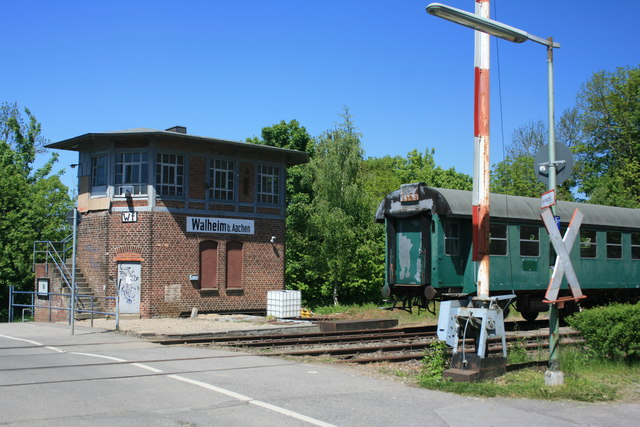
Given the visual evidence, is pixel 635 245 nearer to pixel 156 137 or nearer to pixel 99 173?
pixel 156 137

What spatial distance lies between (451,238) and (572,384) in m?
7.17

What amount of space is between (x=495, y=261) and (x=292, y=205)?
69.7 ft

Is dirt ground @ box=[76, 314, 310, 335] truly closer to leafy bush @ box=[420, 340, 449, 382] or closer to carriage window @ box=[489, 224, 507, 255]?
carriage window @ box=[489, 224, 507, 255]

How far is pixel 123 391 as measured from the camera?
8.23 m

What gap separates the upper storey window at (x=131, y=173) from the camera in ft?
79.7

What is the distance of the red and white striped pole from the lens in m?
9.63

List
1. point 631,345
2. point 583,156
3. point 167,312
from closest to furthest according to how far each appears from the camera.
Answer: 1. point 631,345
2. point 167,312
3. point 583,156

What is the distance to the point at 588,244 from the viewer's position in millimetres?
18750

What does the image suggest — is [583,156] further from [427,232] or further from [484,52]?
[484,52]

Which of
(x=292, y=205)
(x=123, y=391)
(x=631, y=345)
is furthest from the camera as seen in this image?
(x=292, y=205)

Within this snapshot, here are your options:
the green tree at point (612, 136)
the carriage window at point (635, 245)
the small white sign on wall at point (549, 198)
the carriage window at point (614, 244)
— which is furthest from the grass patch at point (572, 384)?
the green tree at point (612, 136)

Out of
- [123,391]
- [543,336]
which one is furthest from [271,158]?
[123,391]

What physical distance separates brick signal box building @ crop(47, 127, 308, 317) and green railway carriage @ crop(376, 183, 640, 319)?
33.1 feet

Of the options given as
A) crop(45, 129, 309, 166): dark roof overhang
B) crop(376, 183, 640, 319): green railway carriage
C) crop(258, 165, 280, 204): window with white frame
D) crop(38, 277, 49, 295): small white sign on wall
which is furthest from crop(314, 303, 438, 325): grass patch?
crop(38, 277, 49, 295): small white sign on wall
